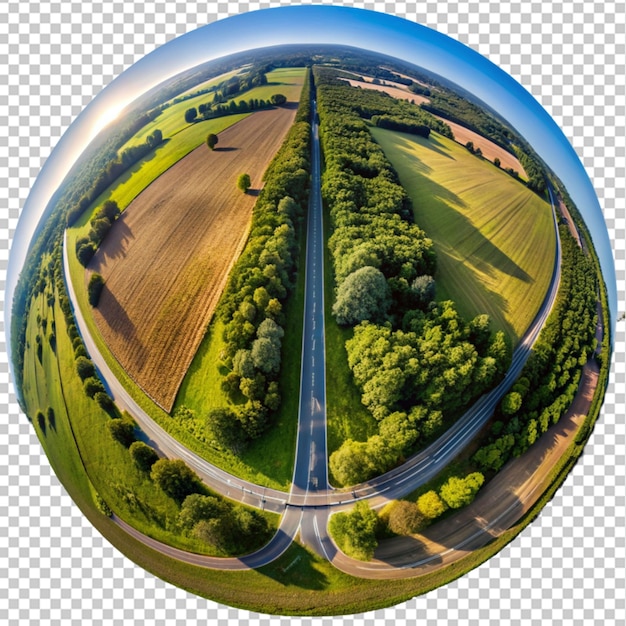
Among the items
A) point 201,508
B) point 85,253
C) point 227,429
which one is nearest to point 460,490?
point 227,429

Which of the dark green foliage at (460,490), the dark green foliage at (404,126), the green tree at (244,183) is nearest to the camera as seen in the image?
the dark green foliage at (460,490)

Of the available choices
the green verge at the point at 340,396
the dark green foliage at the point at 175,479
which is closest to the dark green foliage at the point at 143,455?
the dark green foliage at the point at 175,479

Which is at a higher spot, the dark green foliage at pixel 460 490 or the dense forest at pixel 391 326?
the dense forest at pixel 391 326

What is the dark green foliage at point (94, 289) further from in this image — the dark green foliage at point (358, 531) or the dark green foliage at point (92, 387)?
the dark green foliage at point (358, 531)

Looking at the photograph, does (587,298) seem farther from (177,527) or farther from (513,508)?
(177,527)

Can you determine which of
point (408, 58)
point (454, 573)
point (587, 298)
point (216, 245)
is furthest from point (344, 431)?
point (408, 58)

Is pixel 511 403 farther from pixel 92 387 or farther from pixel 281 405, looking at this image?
pixel 92 387

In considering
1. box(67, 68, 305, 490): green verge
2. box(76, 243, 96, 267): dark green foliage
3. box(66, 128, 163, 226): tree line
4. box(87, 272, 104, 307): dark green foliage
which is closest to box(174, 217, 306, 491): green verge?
box(67, 68, 305, 490): green verge
